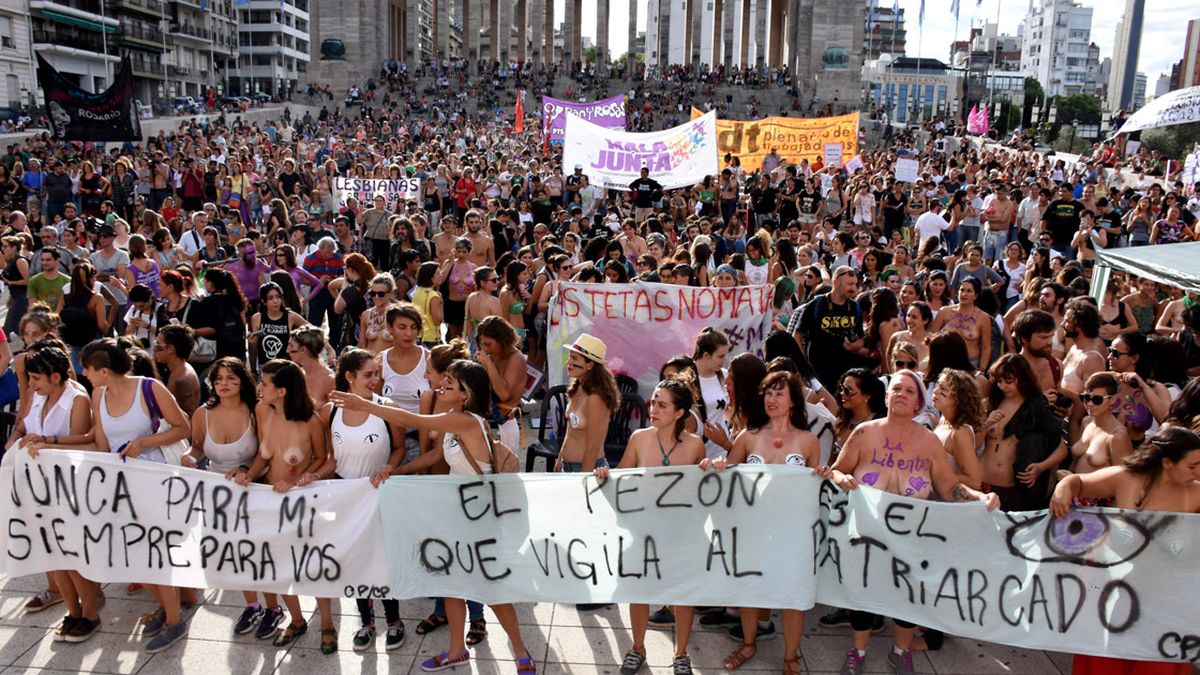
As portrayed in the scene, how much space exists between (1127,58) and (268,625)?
165 m

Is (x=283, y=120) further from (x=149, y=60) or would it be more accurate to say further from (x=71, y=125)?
(x=149, y=60)

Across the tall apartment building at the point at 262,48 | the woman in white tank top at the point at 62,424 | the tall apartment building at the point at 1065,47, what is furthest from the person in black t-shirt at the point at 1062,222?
the tall apartment building at the point at 1065,47

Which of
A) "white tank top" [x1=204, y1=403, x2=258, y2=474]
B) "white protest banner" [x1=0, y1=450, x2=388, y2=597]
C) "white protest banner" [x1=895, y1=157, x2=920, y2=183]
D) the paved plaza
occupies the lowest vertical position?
the paved plaza

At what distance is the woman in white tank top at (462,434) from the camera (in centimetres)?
483

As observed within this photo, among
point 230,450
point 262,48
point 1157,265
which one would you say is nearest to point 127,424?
point 230,450

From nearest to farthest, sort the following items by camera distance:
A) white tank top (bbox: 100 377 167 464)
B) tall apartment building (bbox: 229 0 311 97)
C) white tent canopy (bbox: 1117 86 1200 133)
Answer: white tank top (bbox: 100 377 167 464)
white tent canopy (bbox: 1117 86 1200 133)
tall apartment building (bbox: 229 0 311 97)

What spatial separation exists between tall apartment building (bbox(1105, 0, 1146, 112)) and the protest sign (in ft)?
431

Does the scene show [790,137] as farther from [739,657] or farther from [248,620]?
[248,620]

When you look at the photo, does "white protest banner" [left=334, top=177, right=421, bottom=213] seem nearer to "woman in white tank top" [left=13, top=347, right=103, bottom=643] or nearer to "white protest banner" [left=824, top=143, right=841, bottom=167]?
"white protest banner" [left=824, top=143, right=841, bottom=167]

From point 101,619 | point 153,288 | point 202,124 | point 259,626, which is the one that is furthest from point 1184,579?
point 202,124

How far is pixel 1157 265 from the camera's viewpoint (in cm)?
795

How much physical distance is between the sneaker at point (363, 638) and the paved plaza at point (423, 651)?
40mm

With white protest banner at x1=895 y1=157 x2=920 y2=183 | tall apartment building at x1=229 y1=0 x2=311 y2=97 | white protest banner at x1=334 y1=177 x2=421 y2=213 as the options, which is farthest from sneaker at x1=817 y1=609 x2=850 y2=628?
tall apartment building at x1=229 y1=0 x2=311 y2=97

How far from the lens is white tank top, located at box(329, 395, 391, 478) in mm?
5047
